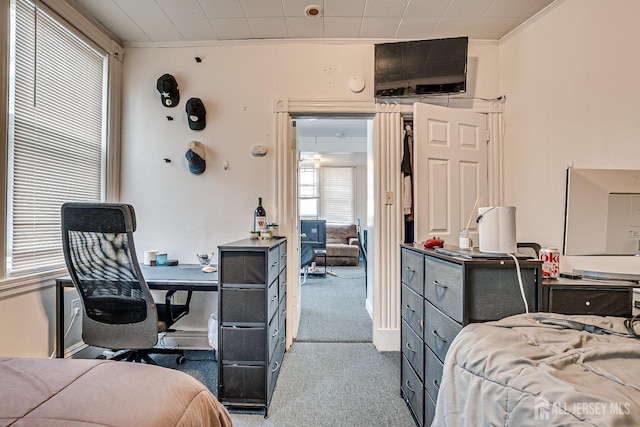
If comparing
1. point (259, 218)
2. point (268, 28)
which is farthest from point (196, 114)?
point (259, 218)

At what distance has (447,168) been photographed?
7.59 feet

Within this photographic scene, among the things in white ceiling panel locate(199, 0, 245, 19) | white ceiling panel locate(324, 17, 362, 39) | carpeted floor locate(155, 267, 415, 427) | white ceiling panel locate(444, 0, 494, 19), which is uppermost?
white ceiling panel locate(444, 0, 494, 19)

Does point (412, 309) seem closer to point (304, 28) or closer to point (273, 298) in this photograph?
point (273, 298)

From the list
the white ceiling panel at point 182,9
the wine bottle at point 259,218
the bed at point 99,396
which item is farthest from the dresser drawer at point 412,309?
the white ceiling panel at point 182,9

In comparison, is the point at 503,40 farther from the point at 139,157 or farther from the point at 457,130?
the point at 139,157

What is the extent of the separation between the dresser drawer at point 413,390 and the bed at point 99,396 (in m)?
1.02

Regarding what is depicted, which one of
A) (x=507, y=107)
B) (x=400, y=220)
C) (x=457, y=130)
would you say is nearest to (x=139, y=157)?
(x=400, y=220)

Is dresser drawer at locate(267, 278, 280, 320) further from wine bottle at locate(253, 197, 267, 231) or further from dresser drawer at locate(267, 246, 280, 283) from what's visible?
wine bottle at locate(253, 197, 267, 231)

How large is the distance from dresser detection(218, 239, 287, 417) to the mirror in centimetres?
142

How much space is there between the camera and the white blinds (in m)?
6.71

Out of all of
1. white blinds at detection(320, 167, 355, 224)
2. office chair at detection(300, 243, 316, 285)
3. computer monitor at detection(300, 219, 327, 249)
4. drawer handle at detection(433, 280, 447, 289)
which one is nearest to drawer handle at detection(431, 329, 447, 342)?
drawer handle at detection(433, 280, 447, 289)

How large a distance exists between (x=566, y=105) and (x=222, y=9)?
2.59 meters

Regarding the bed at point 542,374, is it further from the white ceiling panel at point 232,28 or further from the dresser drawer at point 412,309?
the white ceiling panel at point 232,28

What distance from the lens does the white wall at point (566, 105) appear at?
1.57 meters
